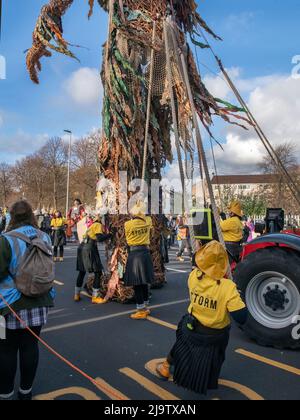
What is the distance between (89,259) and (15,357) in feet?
11.7

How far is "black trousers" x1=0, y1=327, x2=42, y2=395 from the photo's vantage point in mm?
2848

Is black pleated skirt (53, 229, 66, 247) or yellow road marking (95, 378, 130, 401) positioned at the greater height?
black pleated skirt (53, 229, 66, 247)

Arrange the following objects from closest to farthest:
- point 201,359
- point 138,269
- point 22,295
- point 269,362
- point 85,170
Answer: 1. point 22,295
2. point 201,359
3. point 269,362
4. point 138,269
5. point 85,170

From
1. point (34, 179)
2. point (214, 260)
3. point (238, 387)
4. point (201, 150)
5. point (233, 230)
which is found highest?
point (34, 179)

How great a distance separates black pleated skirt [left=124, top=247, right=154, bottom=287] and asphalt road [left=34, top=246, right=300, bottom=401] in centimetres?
57

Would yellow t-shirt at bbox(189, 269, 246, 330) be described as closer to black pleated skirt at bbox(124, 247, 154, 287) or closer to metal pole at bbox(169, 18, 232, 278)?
metal pole at bbox(169, 18, 232, 278)

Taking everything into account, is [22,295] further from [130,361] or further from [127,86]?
[127,86]

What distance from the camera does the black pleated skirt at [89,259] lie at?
21.1ft

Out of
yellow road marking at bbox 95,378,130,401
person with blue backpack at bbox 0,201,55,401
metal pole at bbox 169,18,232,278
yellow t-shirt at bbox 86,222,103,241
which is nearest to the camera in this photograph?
person with blue backpack at bbox 0,201,55,401

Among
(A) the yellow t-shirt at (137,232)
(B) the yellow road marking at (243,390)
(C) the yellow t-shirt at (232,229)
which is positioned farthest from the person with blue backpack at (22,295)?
(C) the yellow t-shirt at (232,229)

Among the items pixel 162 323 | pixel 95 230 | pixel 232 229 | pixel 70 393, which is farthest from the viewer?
pixel 232 229

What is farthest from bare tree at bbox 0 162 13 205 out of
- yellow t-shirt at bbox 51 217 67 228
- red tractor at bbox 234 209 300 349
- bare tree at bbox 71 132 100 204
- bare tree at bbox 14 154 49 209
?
red tractor at bbox 234 209 300 349

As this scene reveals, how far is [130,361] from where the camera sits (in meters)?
3.90

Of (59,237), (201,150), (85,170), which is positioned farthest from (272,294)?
(85,170)
